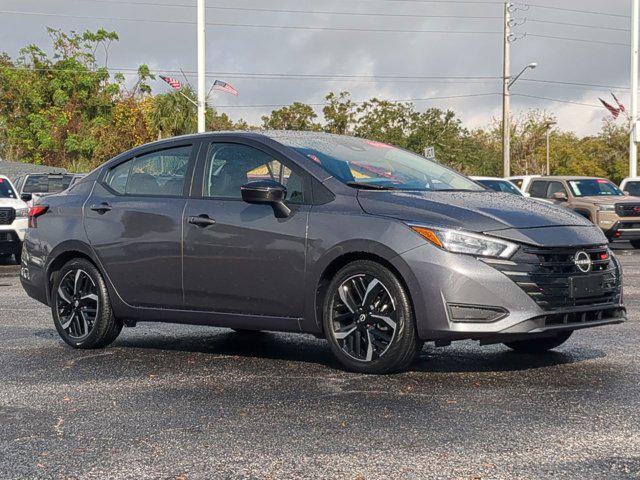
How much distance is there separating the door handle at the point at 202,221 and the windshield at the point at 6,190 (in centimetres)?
1390

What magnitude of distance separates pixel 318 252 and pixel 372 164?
92 centimetres

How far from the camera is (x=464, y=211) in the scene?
6.50m

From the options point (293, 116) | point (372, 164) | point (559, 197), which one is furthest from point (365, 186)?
point (293, 116)

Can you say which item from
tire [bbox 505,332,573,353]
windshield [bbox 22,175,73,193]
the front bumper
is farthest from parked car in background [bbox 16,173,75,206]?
the front bumper

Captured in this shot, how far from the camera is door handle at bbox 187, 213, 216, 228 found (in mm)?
7359

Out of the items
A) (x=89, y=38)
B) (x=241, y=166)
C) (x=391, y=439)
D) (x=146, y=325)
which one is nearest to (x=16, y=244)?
(x=146, y=325)

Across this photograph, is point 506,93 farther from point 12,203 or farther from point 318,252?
point 318,252

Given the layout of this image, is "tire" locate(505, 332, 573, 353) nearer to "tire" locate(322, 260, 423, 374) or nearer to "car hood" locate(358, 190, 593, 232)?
"car hood" locate(358, 190, 593, 232)

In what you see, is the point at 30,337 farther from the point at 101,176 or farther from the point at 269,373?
the point at 269,373

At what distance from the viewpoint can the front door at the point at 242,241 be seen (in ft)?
22.8

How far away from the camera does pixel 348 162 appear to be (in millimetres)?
7285

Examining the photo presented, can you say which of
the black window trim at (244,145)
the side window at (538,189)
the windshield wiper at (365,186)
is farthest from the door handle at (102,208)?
the side window at (538,189)

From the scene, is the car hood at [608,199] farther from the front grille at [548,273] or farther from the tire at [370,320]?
the tire at [370,320]

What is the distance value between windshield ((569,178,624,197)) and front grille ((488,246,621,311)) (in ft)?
62.0
